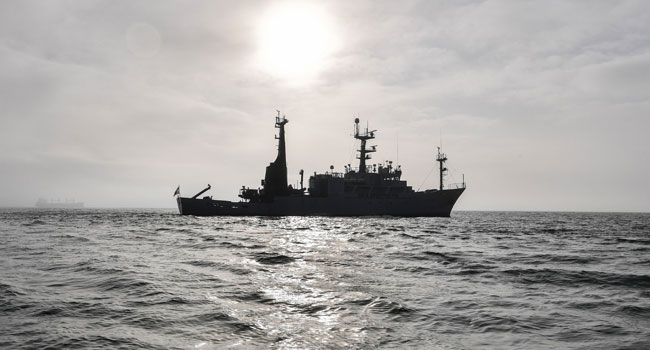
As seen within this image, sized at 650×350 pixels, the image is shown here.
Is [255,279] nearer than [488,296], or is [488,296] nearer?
[488,296]

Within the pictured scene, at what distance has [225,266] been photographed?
1332cm

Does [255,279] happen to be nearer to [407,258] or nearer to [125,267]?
[125,267]

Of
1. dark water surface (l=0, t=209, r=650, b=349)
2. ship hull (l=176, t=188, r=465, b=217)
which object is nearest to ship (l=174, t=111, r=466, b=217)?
ship hull (l=176, t=188, r=465, b=217)

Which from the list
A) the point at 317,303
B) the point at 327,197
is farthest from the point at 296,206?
the point at 317,303

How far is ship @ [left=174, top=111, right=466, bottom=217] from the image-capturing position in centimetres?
6169

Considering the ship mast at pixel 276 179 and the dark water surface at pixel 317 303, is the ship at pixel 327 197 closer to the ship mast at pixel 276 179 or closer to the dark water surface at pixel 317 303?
the ship mast at pixel 276 179

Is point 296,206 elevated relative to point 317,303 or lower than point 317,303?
elevated

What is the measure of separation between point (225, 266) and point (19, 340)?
772cm

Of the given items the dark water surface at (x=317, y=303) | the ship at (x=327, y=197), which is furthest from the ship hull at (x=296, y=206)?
the dark water surface at (x=317, y=303)

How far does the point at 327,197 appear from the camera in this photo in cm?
6153

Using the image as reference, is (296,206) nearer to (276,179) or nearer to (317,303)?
(276,179)

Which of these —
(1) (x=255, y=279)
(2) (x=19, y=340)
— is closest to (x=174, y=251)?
(1) (x=255, y=279)

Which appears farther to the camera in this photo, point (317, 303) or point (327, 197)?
point (327, 197)

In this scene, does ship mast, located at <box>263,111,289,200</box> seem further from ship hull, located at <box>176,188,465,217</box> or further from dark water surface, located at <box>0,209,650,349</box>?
dark water surface, located at <box>0,209,650,349</box>
